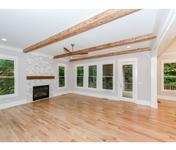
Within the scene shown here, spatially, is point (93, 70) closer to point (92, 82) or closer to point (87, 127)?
point (92, 82)

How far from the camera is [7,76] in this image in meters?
5.18

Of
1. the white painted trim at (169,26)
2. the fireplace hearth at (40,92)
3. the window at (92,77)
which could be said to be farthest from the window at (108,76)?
the white painted trim at (169,26)

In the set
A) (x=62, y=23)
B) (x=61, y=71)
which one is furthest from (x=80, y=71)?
(x=62, y=23)

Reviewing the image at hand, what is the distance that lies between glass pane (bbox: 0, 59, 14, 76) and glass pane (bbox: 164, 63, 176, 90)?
7.86m

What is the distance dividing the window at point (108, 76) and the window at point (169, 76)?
302cm

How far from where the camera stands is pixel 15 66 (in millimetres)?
5453

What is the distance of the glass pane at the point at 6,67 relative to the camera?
5.01 meters

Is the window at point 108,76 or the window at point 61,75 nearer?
the window at point 108,76

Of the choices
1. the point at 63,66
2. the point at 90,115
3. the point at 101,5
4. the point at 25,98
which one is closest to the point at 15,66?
the point at 25,98

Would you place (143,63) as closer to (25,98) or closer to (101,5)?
(101,5)

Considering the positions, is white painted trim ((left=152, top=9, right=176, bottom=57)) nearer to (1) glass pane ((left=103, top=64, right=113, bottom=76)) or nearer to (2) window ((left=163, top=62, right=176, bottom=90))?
(1) glass pane ((left=103, top=64, right=113, bottom=76))

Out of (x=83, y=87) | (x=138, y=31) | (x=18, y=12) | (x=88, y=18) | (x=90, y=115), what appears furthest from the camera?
(x=83, y=87)

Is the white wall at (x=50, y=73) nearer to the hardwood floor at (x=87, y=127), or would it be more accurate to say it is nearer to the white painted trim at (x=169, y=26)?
the hardwood floor at (x=87, y=127)

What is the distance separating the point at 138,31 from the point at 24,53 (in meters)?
5.08
